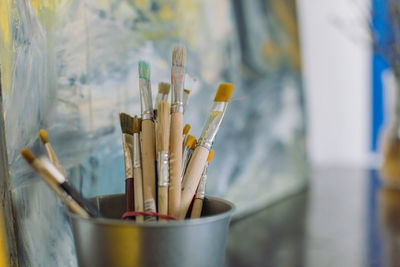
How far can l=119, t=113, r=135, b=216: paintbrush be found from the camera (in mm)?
392

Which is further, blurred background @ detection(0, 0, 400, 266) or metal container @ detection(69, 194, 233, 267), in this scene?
blurred background @ detection(0, 0, 400, 266)

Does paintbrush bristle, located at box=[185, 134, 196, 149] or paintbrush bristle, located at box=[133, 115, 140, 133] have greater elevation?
paintbrush bristle, located at box=[133, 115, 140, 133]

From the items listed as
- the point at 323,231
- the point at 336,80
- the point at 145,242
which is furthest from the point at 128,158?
the point at 336,80

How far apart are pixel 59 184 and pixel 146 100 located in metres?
0.12

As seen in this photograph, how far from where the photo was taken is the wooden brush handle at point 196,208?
40 centimetres

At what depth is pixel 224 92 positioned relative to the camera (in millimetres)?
411

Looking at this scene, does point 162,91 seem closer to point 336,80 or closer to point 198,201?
point 198,201

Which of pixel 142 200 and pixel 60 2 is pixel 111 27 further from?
pixel 142 200

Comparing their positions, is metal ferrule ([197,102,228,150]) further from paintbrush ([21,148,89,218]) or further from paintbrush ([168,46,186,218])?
paintbrush ([21,148,89,218])

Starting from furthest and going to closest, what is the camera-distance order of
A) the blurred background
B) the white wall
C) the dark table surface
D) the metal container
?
the white wall, the dark table surface, the blurred background, the metal container

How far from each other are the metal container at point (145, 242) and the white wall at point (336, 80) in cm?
116

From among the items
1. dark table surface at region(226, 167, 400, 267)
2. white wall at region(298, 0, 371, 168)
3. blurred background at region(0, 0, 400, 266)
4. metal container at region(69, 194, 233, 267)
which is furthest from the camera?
white wall at region(298, 0, 371, 168)

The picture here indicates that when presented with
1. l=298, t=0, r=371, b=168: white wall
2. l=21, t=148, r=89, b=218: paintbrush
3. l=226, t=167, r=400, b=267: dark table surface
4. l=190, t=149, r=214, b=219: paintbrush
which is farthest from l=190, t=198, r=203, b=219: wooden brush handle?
l=298, t=0, r=371, b=168: white wall

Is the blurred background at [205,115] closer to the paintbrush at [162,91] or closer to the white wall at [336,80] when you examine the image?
the paintbrush at [162,91]
